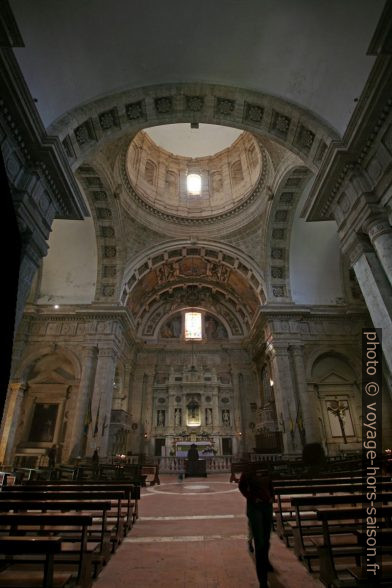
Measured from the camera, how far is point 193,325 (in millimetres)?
26219

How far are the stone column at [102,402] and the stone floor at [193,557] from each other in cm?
966

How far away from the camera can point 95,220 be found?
17406 mm

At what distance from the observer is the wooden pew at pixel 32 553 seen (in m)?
2.06

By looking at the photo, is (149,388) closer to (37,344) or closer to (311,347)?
(37,344)

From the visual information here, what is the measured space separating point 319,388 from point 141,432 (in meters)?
12.7

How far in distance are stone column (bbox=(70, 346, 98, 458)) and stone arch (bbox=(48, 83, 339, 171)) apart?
11079mm

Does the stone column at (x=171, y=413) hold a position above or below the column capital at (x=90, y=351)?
below

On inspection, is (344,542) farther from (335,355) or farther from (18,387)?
(18,387)

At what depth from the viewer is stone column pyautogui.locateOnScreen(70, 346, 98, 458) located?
14648 mm

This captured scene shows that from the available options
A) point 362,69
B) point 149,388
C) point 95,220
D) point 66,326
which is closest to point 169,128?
point 95,220

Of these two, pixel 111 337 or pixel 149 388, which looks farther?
pixel 149 388

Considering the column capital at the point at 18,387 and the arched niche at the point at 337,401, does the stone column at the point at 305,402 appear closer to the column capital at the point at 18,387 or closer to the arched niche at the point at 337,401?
the arched niche at the point at 337,401

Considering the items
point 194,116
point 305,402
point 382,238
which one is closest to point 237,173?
point 194,116

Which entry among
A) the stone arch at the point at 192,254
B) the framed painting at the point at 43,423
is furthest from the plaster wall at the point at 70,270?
the framed painting at the point at 43,423
